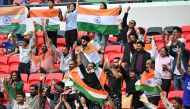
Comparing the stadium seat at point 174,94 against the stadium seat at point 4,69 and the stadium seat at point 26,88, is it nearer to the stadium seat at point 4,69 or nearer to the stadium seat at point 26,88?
the stadium seat at point 26,88

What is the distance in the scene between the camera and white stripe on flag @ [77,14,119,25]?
762 inches

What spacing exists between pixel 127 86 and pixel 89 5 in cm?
669

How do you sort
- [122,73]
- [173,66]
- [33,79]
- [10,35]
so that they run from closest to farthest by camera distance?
[122,73]
[173,66]
[33,79]
[10,35]

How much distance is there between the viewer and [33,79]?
63.3 feet

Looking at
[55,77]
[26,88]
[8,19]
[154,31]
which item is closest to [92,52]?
[55,77]

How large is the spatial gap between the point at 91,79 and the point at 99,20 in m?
3.67

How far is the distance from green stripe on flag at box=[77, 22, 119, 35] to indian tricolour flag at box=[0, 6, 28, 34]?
6.35 ft

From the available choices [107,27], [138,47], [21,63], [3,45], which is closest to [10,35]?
[3,45]

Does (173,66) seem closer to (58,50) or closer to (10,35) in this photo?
(58,50)

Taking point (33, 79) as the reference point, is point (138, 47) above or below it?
above

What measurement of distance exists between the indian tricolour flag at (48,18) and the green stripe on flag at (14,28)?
1.17ft

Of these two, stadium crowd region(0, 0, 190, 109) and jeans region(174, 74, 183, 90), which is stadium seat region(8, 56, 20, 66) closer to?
stadium crowd region(0, 0, 190, 109)

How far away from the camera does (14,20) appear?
20906 mm

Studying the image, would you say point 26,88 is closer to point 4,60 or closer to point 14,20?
point 4,60
